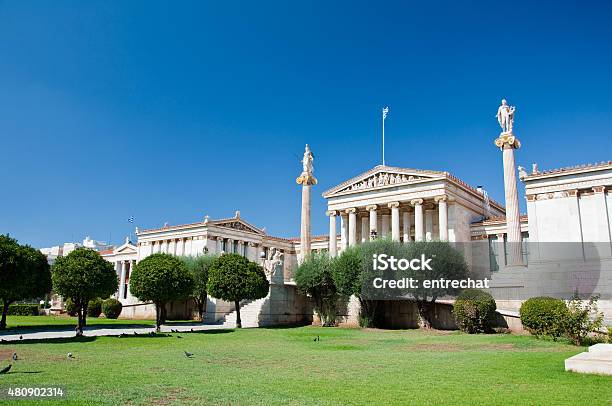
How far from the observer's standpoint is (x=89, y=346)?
2083cm

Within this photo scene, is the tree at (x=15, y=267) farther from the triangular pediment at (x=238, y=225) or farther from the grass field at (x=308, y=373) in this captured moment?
the triangular pediment at (x=238, y=225)

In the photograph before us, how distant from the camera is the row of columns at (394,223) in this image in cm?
4878

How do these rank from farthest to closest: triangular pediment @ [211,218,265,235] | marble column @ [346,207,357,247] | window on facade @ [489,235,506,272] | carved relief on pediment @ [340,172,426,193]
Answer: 1. triangular pediment @ [211,218,265,235]
2. marble column @ [346,207,357,247]
3. carved relief on pediment @ [340,172,426,193]
4. window on facade @ [489,235,506,272]

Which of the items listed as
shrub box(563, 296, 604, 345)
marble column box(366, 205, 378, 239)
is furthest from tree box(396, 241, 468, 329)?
marble column box(366, 205, 378, 239)

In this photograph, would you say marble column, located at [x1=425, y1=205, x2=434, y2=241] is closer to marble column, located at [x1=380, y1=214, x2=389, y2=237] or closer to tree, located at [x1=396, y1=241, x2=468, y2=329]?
marble column, located at [x1=380, y1=214, x2=389, y2=237]

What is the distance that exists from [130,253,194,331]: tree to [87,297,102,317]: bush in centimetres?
2053

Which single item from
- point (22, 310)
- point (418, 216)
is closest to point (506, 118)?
point (418, 216)

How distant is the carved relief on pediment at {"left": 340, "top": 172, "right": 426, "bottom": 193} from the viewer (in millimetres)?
51844

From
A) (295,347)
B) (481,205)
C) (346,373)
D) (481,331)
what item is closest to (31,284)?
(295,347)

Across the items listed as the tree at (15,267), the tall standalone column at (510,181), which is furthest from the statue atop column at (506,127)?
the tree at (15,267)

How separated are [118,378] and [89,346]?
31.8ft

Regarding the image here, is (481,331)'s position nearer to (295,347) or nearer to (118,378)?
(295,347)

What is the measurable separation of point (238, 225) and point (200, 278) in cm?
2445

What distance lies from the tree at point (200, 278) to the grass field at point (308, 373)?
23173mm
